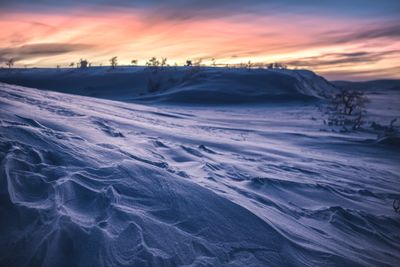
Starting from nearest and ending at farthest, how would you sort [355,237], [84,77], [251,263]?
[251,263] < [355,237] < [84,77]

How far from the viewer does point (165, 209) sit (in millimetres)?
1933

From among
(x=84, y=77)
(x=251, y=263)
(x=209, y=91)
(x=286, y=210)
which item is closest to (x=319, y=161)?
(x=286, y=210)

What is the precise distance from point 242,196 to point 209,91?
15.8 metres


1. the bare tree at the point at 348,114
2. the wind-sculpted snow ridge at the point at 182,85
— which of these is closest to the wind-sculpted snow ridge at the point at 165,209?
the bare tree at the point at 348,114

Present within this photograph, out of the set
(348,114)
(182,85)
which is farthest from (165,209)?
(182,85)

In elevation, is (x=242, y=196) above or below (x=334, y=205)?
above

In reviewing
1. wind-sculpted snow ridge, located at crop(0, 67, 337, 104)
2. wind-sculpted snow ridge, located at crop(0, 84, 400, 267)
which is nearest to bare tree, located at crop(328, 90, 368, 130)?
wind-sculpted snow ridge, located at crop(0, 67, 337, 104)

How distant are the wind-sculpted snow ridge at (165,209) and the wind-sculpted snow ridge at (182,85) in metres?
13.6

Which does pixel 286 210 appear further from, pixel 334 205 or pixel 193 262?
pixel 193 262

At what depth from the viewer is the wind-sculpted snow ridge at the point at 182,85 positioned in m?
17.7

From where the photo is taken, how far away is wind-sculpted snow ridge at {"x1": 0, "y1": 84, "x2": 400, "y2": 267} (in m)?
1.51

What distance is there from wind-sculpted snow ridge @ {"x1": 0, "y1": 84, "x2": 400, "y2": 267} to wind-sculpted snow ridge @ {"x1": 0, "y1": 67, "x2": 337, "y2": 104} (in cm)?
1357

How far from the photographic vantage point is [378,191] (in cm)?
327

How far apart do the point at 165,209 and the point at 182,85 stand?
61.5 feet
